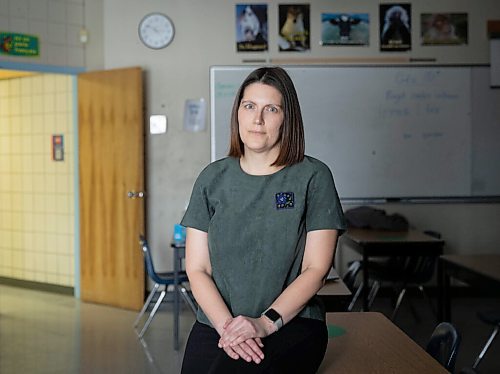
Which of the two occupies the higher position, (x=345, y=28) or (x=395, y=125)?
(x=345, y=28)

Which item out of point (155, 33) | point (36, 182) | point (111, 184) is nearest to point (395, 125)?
point (155, 33)

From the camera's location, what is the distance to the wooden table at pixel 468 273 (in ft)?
12.1

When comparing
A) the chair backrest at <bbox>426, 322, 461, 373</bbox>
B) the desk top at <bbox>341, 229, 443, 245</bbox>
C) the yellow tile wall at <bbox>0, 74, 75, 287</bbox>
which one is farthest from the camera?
Answer: the yellow tile wall at <bbox>0, 74, 75, 287</bbox>

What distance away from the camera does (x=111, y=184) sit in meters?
6.50

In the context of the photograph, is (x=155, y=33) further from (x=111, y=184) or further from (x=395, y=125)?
(x=395, y=125)

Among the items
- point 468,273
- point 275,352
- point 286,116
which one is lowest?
point 468,273

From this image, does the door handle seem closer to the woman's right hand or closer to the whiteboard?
the whiteboard

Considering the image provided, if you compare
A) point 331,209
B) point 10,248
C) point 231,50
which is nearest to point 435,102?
point 231,50

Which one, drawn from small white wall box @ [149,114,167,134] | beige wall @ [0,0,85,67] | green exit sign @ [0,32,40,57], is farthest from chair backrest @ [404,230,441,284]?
green exit sign @ [0,32,40,57]

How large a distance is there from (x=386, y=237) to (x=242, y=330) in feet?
12.5

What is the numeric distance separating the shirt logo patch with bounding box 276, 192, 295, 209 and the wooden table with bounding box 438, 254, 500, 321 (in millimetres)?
2083

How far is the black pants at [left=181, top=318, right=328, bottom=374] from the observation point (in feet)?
5.63

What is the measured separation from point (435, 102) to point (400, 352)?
4843 millimetres

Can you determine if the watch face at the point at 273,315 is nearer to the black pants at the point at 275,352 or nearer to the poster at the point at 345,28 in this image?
the black pants at the point at 275,352
